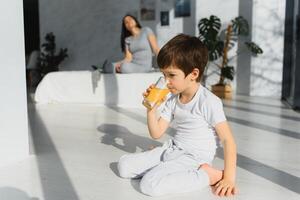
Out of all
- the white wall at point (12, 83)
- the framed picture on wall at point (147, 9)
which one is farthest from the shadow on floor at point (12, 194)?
the framed picture on wall at point (147, 9)

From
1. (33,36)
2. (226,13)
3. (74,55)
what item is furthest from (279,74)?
(33,36)

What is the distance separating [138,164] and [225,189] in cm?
52

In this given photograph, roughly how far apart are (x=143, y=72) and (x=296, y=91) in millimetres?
2063

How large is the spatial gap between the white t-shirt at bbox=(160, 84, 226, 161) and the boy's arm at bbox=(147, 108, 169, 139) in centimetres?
4

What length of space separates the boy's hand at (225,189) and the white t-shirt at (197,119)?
19 cm

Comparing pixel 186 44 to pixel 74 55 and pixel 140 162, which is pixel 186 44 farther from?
pixel 74 55

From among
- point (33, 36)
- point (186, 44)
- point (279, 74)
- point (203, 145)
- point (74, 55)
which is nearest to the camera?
point (186, 44)

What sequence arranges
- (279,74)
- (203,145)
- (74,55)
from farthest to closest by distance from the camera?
(74,55)
(279,74)
(203,145)

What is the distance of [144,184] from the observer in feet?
6.17

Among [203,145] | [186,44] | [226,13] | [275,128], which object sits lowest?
[275,128]

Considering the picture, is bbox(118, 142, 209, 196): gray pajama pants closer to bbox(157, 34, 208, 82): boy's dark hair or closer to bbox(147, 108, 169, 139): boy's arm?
bbox(147, 108, 169, 139): boy's arm

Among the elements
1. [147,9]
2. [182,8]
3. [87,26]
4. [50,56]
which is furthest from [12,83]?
[50,56]

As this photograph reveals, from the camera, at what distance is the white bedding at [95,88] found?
485cm

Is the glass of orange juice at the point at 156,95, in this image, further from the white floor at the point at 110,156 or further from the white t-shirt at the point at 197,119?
the white floor at the point at 110,156
